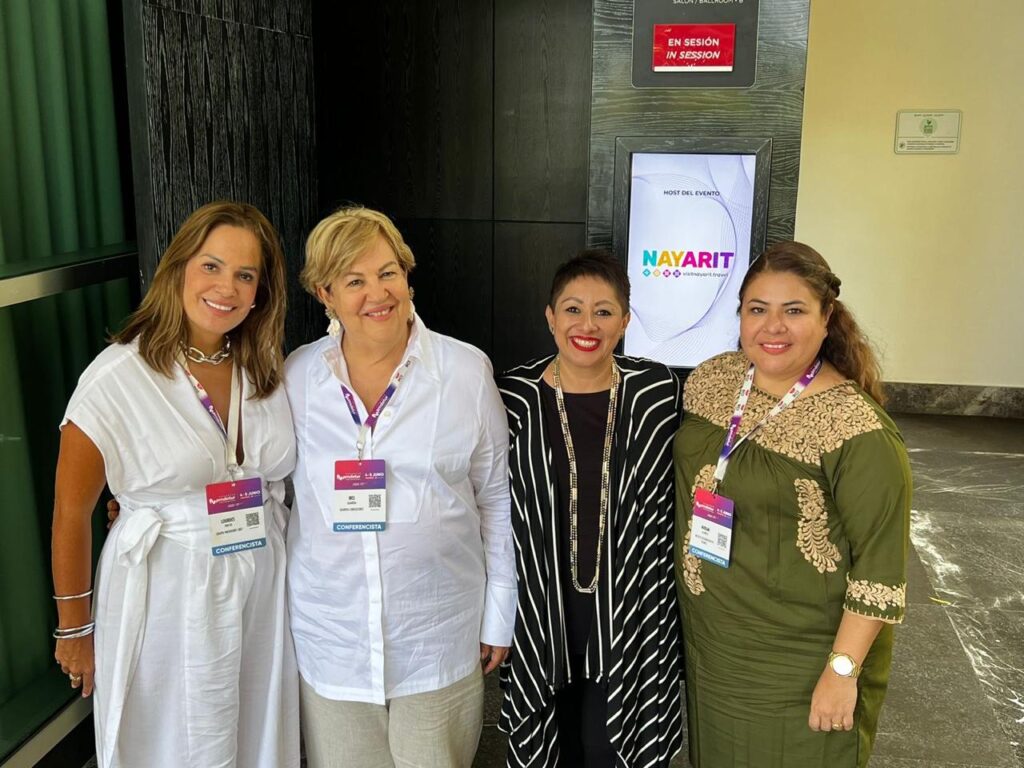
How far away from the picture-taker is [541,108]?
457 centimetres

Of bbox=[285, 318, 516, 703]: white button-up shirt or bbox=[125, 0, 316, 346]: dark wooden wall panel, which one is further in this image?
bbox=[125, 0, 316, 346]: dark wooden wall panel

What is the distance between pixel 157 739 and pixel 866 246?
6488mm

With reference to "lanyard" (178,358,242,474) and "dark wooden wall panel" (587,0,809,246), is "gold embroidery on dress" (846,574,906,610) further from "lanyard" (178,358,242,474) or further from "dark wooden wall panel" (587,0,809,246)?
"dark wooden wall panel" (587,0,809,246)

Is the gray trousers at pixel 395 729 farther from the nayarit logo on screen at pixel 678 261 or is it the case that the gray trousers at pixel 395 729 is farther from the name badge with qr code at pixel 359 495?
the nayarit logo on screen at pixel 678 261

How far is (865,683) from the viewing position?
78.5 inches

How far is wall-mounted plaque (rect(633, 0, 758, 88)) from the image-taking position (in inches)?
120

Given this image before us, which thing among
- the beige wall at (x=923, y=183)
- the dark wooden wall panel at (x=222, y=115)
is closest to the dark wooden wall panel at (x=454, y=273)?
the dark wooden wall panel at (x=222, y=115)

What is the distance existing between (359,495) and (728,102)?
1.97 m

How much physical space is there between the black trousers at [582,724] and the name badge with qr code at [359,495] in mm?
617

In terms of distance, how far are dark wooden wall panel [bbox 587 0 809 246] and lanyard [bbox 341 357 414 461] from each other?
59.8 inches

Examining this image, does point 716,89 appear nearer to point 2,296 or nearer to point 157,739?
point 2,296

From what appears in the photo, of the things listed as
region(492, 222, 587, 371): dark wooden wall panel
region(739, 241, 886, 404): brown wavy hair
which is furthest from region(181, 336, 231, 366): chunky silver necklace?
region(492, 222, 587, 371): dark wooden wall panel

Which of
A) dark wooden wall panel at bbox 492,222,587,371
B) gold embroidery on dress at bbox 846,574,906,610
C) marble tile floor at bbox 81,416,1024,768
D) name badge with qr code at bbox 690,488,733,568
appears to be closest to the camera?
gold embroidery on dress at bbox 846,574,906,610

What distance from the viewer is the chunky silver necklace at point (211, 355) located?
2.07 meters
